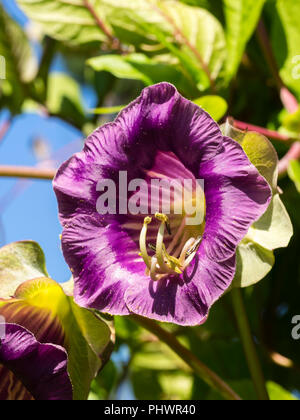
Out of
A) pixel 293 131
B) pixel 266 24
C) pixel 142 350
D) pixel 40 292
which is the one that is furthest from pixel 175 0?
pixel 142 350

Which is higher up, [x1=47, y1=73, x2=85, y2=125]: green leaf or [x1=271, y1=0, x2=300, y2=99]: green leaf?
[x1=271, y1=0, x2=300, y2=99]: green leaf

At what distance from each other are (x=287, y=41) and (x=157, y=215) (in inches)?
13.3

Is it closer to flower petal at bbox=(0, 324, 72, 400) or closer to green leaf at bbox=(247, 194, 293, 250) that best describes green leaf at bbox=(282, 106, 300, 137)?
green leaf at bbox=(247, 194, 293, 250)

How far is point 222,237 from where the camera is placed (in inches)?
22.2

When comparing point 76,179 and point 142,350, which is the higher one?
point 76,179

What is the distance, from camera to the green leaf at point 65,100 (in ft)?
3.85

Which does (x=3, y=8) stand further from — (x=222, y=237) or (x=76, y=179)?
(x=222, y=237)

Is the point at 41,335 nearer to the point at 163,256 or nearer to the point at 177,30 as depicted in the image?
the point at 163,256

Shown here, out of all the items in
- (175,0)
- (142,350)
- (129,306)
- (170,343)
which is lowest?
(142,350)

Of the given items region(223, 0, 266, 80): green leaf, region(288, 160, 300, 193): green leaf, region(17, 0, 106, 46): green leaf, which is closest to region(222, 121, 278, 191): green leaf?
region(288, 160, 300, 193): green leaf

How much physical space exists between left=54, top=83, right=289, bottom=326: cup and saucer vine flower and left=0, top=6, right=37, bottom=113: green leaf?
1.79ft

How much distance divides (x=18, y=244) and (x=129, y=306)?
162 millimetres

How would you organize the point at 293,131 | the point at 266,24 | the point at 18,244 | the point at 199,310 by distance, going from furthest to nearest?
the point at 266,24
the point at 293,131
the point at 18,244
the point at 199,310

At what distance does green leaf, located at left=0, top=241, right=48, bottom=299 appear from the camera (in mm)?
649
